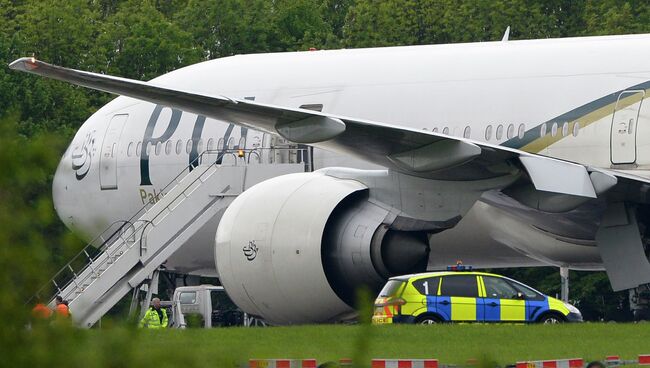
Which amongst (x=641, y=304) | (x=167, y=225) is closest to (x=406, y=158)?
(x=641, y=304)

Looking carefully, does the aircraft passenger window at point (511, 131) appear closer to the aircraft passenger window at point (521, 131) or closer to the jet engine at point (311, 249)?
the aircraft passenger window at point (521, 131)

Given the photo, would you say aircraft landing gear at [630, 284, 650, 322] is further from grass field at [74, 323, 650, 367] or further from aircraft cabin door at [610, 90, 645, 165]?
grass field at [74, 323, 650, 367]

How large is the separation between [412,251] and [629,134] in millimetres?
3245

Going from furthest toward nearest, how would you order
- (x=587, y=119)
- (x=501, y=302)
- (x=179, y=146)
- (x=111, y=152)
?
1. (x=111, y=152)
2. (x=179, y=146)
3. (x=501, y=302)
4. (x=587, y=119)

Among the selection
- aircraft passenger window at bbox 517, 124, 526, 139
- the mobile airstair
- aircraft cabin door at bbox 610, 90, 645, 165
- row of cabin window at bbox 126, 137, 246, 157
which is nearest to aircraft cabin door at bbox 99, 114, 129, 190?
row of cabin window at bbox 126, 137, 246, 157

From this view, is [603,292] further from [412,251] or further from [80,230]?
[80,230]

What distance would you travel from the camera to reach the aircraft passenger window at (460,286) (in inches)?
693

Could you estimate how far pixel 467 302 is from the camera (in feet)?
58.1

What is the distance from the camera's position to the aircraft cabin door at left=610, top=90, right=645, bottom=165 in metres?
17.0

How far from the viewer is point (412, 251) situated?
1591cm

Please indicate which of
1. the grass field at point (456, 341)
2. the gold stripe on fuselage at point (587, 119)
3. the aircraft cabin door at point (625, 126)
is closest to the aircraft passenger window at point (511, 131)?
the gold stripe on fuselage at point (587, 119)

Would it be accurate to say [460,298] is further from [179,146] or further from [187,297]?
[187,297]

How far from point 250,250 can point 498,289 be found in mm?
3658

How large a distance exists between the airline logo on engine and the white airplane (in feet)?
0.07
